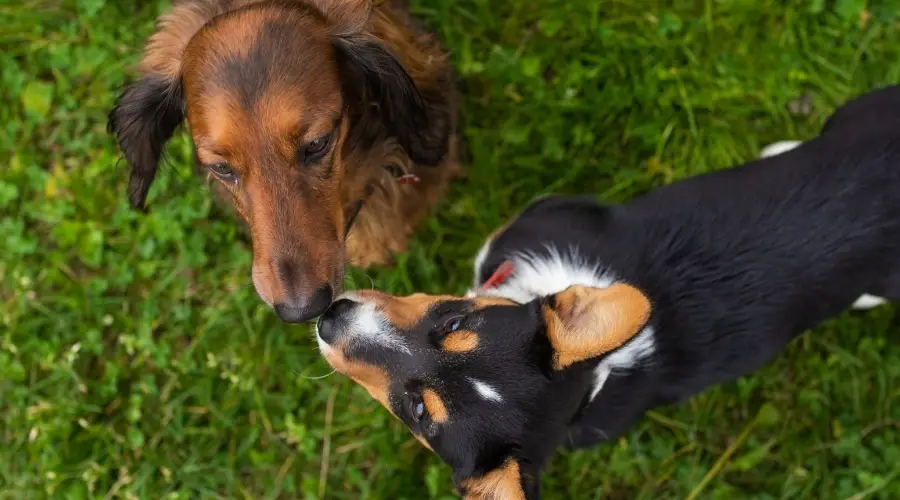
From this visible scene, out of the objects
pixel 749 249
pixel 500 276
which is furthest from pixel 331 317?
pixel 749 249

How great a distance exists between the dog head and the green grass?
1093mm

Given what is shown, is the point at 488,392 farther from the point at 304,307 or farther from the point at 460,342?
the point at 304,307

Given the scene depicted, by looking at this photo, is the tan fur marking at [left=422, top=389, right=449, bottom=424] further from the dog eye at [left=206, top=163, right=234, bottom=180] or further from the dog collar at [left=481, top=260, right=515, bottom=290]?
the dog eye at [left=206, top=163, right=234, bottom=180]

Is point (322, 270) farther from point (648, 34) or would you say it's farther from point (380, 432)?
point (648, 34)

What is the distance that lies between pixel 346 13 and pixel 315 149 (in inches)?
23.1

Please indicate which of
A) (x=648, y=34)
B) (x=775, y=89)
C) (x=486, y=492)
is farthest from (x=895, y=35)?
(x=486, y=492)

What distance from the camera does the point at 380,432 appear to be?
3.49 metres

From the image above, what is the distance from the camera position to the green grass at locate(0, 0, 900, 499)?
355cm

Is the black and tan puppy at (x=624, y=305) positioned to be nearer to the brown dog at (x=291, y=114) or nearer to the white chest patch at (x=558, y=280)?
the white chest patch at (x=558, y=280)

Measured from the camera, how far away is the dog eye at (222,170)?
224 cm

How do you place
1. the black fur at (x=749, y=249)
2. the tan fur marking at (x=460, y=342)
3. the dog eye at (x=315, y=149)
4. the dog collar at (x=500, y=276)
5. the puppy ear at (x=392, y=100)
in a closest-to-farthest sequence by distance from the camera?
the dog eye at (x=315, y=149) → the tan fur marking at (x=460, y=342) → the puppy ear at (x=392, y=100) → the black fur at (x=749, y=249) → the dog collar at (x=500, y=276)

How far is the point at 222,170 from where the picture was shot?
2264 mm

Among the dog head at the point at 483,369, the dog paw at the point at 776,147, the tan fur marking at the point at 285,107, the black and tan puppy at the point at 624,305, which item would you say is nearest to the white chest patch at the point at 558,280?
the black and tan puppy at the point at 624,305

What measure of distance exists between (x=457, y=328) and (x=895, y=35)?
3.01 meters
